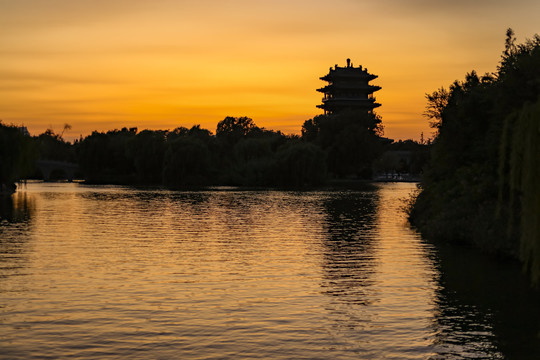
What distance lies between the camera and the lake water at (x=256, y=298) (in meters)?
13.2

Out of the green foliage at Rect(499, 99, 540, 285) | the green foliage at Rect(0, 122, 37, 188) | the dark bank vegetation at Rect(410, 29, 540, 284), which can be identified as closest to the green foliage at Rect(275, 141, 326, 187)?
the green foliage at Rect(0, 122, 37, 188)

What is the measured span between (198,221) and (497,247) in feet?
72.0

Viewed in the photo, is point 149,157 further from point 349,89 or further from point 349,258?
point 349,258

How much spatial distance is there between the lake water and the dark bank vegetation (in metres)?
1.39

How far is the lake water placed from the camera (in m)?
13.2

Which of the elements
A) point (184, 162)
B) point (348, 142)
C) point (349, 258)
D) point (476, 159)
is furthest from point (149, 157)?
point (349, 258)

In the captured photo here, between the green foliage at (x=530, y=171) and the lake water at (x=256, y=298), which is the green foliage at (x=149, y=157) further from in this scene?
the green foliage at (x=530, y=171)

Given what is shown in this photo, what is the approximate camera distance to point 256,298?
1781 centimetres

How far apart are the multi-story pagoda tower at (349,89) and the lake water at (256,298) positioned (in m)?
121

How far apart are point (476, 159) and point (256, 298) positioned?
67.2 feet

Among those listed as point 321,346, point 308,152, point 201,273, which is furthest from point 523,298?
point 308,152

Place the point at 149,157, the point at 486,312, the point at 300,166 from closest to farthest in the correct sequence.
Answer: the point at 486,312, the point at 300,166, the point at 149,157

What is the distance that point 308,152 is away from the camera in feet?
333

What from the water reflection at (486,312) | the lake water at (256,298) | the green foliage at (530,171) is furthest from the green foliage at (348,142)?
the green foliage at (530,171)
